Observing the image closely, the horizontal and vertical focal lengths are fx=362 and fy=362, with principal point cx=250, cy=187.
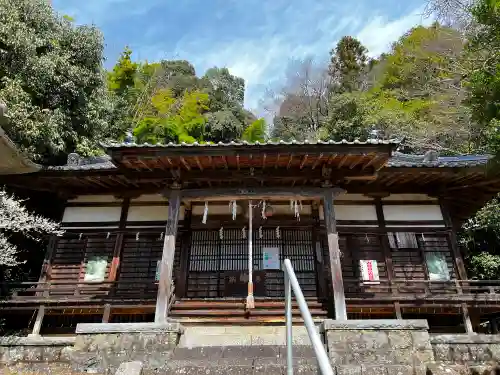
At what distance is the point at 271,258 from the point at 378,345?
4282mm

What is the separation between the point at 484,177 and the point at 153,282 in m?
9.22

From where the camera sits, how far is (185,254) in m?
10.3

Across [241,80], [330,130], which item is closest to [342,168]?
[330,130]

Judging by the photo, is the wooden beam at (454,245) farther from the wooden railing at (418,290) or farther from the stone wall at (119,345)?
the stone wall at (119,345)

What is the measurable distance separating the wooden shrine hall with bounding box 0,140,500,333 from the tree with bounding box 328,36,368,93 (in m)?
26.7

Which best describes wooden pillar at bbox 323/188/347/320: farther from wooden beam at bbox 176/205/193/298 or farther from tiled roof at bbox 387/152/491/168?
wooden beam at bbox 176/205/193/298

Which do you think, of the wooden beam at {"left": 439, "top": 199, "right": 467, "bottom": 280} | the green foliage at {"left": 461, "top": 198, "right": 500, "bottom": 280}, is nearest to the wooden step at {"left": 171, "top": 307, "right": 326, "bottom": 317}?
the wooden beam at {"left": 439, "top": 199, "right": 467, "bottom": 280}

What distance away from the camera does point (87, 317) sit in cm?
1011

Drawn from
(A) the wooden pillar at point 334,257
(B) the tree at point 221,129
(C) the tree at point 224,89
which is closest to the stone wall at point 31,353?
(A) the wooden pillar at point 334,257

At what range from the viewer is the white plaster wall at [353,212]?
413 inches

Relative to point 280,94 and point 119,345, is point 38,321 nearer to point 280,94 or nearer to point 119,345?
point 119,345

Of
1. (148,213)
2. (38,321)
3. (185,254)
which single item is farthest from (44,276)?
(185,254)

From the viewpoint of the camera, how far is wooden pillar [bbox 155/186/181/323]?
7.66 metres

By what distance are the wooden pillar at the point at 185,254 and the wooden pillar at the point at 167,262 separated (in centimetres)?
158
